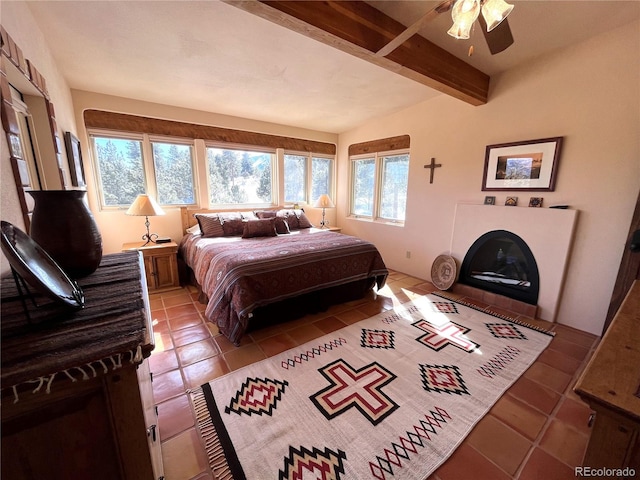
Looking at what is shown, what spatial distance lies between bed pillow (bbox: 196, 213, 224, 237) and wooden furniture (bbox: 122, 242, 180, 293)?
0.41m

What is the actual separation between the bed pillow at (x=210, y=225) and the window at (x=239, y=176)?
0.51 meters

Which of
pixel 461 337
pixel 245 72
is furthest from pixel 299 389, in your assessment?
pixel 245 72

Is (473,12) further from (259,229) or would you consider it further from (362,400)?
(259,229)

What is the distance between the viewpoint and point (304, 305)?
2.55 metres

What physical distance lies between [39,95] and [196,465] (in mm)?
2447

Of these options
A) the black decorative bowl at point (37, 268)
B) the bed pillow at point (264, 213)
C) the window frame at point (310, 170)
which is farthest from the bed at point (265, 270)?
the window frame at point (310, 170)

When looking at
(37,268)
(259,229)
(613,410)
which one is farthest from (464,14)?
(259,229)

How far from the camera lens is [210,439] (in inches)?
51.9

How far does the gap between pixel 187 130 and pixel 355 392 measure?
375cm

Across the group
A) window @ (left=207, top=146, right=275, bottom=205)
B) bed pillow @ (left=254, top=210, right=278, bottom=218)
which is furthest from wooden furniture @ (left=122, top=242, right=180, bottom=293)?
bed pillow @ (left=254, top=210, right=278, bottom=218)

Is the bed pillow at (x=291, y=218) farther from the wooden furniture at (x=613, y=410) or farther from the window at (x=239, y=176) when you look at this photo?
the wooden furniture at (x=613, y=410)

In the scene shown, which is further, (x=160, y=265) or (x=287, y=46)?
(x=160, y=265)

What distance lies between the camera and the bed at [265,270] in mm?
2123

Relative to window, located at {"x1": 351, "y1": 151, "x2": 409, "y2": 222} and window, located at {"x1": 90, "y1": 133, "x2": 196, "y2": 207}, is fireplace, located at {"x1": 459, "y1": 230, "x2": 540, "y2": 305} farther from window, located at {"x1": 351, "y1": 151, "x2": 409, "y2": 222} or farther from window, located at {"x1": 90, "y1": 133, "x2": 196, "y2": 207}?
window, located at {"x1": 90, "y1": 133, "x2": 196, "y2": 207}
